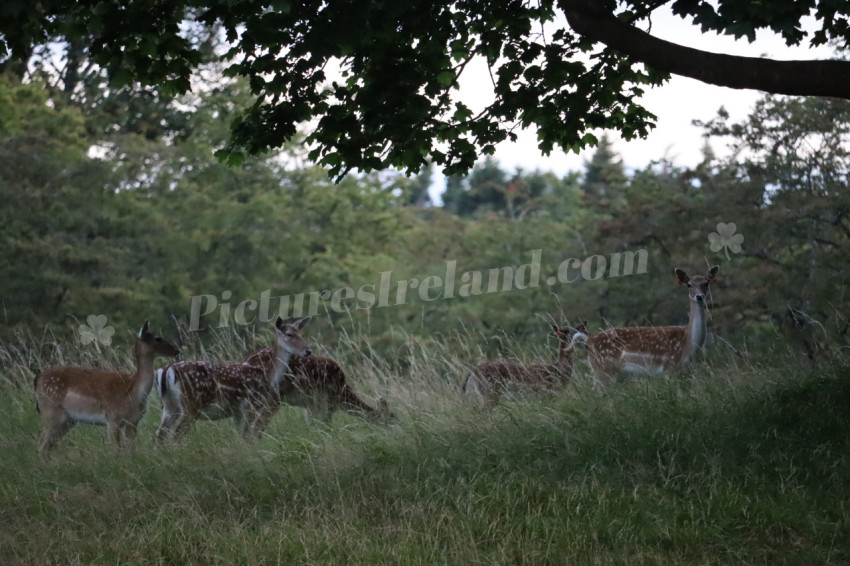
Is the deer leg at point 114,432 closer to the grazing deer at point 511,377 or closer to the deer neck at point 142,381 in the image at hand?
the deer neck at point 142,381

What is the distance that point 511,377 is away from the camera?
30.3ft

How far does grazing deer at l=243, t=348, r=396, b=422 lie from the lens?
9.48m

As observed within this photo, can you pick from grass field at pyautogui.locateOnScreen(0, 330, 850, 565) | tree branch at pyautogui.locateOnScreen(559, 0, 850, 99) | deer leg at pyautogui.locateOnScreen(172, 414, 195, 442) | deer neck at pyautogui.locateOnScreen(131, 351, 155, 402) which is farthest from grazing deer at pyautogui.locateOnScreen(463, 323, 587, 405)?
tree branch at pyautogui.locateOnScreen(559, 0, 850, 99)

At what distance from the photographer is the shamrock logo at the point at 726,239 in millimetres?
17969

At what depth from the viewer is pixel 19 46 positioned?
265 inches

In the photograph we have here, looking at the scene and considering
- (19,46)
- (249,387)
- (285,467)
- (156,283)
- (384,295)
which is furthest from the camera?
(384,295)

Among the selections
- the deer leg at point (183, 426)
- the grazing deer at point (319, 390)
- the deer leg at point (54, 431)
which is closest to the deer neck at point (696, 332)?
the grazing deer at point (319, 390)

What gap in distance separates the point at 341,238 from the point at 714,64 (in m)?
24.9

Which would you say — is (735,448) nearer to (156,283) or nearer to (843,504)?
(843,504)

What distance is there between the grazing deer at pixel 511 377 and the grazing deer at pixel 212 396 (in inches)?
69.3

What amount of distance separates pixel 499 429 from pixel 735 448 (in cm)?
163

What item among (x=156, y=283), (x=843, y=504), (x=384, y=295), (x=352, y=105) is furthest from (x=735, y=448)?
(x=384, y=295)

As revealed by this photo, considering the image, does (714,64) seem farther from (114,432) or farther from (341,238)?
(341,238)

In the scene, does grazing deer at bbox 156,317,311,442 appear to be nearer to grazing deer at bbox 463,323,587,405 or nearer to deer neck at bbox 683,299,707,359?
grazing deer at bbox 463,323,587,405
